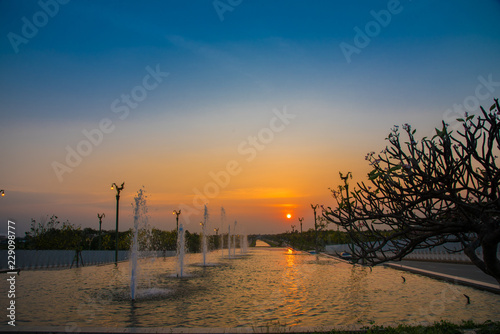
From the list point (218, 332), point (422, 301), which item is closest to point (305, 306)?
point (422, 301)

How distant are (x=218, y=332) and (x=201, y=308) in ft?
12.6

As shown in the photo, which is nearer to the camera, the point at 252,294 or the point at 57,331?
the point at 57,331

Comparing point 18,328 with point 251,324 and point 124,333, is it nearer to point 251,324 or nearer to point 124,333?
point 124,333

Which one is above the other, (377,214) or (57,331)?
(377,214)

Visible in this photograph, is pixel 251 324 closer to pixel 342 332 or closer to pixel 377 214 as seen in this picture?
pixel 342 332

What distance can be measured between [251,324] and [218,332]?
1637 millimetres

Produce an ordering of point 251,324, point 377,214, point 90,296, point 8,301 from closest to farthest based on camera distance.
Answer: point 377,214 → point 251,324 → point 8,301 → point 90,296

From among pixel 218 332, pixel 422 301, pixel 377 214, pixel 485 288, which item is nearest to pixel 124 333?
pixel 218 332

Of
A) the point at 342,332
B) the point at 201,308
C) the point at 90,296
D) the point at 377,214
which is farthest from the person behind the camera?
the point at 90,296

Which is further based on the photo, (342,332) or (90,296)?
(90,296)

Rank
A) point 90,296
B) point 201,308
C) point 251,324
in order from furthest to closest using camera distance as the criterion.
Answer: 1. point 90,296
2. point 201,308
3. point 251,324

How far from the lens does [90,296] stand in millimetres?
13797

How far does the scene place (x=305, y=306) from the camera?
11.7 meters

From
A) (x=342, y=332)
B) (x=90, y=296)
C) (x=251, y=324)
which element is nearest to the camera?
(x=342, y=332)
